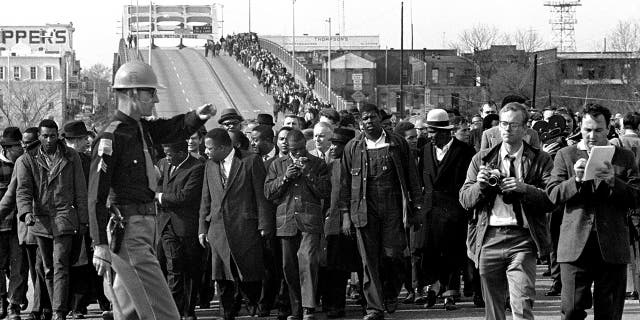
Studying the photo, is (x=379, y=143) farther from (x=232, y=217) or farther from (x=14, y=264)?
(x=14, y=264)

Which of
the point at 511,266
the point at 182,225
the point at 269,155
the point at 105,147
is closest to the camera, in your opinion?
the point at 105,147

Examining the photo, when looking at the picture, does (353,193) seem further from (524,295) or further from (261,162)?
(524,295)

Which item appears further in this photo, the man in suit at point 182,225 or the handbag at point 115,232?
the man in suit at point 182,225

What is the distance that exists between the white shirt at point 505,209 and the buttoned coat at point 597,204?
1.02 feet

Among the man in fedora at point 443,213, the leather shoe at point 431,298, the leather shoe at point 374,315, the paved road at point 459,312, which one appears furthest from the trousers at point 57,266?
the leather shoe at point 431,298

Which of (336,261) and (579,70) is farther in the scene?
(579,70)

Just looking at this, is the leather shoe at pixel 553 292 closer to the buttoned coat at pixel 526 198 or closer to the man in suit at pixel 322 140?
the man in suit at pixel 322 140

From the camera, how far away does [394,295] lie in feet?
52.0

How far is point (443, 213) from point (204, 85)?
7551 cm

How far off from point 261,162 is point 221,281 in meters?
1.38

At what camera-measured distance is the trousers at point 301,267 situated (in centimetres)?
1535

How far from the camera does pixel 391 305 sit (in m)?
15.9

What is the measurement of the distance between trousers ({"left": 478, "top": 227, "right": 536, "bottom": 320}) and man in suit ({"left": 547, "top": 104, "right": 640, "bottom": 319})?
17.1 inches

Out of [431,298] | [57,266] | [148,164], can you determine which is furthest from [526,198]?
[57,266]
